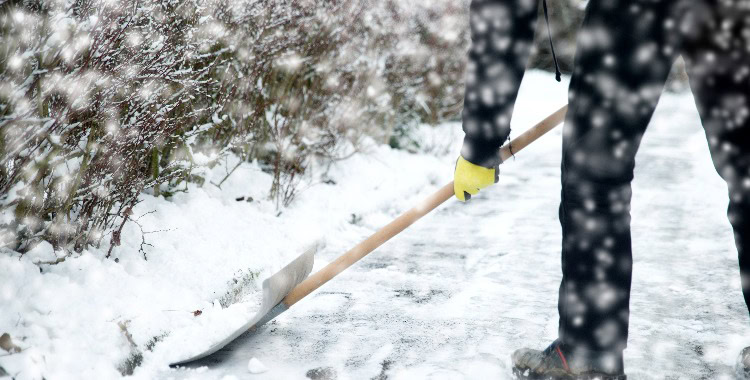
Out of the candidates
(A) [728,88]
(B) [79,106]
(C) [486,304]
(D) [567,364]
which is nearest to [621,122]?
(A) [728,88]

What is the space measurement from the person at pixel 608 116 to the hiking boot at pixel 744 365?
2cm

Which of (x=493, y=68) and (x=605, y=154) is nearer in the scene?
(x=605, y=154)

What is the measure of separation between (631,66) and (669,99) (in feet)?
54.2

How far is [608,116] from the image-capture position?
1.94m

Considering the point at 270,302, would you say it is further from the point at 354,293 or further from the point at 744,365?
the point at 744,365

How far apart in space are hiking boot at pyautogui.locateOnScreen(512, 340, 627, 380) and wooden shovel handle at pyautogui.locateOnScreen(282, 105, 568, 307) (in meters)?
0.63

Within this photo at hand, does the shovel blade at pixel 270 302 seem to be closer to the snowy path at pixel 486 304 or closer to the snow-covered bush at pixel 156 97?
the snowy path at pixel 486 304

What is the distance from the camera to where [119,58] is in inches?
109

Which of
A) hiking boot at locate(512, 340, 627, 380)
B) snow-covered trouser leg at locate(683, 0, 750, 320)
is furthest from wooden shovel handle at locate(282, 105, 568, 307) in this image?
hiking boot at locate(512, 340, 627, 380)

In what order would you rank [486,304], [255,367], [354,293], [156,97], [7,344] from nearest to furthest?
[7,344]
[255,367]
[156,97]
[486,304]
[354,293]

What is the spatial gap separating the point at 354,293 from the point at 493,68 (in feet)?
5.17

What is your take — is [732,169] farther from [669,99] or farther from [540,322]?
[669,99]

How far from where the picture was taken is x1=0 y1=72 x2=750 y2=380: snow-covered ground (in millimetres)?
2443

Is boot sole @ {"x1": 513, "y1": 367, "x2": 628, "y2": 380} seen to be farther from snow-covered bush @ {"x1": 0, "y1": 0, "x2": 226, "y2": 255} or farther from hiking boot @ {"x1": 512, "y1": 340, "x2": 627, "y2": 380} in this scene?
snow-covered bush @ {"x1": 0, "y1": 0, "x2": 226, "y2": 255}
